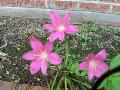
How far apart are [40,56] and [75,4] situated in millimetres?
1476

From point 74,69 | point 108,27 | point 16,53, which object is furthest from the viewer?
point 108,27

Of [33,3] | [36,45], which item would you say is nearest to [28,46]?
[33,3]

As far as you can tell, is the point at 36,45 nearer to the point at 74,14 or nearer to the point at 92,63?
the point at 92,63

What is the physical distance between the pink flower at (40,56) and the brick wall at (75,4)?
145cm

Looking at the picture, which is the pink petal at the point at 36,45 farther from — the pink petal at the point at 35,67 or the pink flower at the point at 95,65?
the pink flower at the point at 95,65

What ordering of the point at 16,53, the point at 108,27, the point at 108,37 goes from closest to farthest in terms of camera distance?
the point at 16,53 → the point at 108,37 → the point at 108,27

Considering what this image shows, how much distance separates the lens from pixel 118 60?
4.62ft

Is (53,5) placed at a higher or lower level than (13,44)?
higher

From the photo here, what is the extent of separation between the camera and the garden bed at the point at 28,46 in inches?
77.5

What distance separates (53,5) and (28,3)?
0.21 meters

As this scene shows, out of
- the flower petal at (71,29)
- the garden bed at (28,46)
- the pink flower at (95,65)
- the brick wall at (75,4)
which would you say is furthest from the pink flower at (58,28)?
the brick wall at (75,4)

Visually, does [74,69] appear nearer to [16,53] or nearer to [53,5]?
[16,53]

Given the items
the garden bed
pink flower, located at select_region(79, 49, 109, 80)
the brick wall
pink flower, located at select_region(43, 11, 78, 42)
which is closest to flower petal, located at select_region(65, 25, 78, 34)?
pink flower, located at select_region(43, 11, 78, 42)

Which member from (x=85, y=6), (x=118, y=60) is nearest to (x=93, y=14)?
(x=85, y=6)
